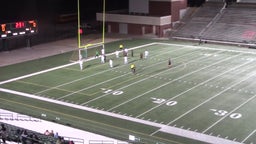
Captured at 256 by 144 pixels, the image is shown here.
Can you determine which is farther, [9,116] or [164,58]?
[164,58]

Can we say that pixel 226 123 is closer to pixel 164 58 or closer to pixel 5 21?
pixel 164 58

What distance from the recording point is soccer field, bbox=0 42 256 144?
1638 cm

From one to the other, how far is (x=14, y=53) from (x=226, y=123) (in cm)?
2021

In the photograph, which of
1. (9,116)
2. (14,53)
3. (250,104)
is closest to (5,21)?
(14,53)

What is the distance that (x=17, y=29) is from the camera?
31.2 m

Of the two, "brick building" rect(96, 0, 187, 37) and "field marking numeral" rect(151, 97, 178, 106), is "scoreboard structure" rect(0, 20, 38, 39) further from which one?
"field marking numeral" rect(151, 97, 178, 106)

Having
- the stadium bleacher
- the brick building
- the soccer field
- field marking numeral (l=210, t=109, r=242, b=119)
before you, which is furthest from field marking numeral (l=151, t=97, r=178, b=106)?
the brick building

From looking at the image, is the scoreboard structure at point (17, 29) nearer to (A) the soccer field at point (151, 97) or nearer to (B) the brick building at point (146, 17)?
(A) the soccer field at point (151, 97)

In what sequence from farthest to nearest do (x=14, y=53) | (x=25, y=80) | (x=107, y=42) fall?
(x=107, y=42) < (x=14, y=53) < (x=25, y=80)

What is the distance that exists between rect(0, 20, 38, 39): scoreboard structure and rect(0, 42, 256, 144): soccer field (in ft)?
20.0

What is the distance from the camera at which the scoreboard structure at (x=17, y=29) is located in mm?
30375

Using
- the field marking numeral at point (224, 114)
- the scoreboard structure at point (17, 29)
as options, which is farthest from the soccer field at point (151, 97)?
the scoreboard structure at point (17, 29)

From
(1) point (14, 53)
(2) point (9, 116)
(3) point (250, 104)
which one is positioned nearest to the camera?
(2) point (9, 116)

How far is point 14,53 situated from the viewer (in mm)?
32156
